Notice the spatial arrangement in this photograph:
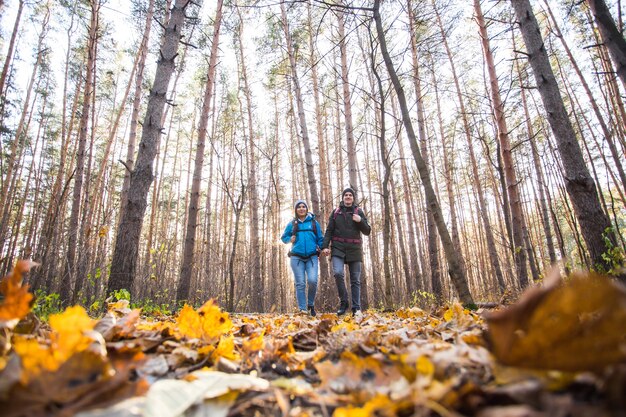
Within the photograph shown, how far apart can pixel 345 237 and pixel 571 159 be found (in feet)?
8.91

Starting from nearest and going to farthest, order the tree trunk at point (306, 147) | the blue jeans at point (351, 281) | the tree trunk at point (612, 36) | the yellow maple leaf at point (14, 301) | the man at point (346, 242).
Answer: the yellow maple leaf at point (14, 301) → the tree trunk at point (612, 36) → the blue jeans at point (351, 281) → the man at point (346, 242) → the tree trunk at point (306, 147)

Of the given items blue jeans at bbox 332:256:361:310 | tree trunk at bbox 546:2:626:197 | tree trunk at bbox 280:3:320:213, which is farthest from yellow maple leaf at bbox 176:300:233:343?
tree trunk at bbox 280:3:320:213

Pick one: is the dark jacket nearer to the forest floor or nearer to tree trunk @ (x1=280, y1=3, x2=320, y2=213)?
tree trunk @ (x1=280, y1=3, x2=320, y2=213)

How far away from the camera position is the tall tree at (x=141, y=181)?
12.8ft

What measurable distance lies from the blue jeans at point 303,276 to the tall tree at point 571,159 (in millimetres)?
3099

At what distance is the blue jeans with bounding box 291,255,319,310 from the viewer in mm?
4500

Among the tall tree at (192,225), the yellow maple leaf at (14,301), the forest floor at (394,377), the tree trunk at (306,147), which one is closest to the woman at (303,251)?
the tall tree at (192,225)

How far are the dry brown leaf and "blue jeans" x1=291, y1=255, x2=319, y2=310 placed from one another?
161 inches

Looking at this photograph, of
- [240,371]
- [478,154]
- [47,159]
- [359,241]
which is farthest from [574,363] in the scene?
[47,159]

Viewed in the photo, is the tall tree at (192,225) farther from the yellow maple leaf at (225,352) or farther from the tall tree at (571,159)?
the tall tree at (571,159)

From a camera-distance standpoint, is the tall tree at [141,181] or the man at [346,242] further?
the man at [346,242]

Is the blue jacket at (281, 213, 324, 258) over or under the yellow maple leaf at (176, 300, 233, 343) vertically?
over

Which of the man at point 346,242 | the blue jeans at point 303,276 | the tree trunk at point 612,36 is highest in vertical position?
the tree trunk at point 612,36

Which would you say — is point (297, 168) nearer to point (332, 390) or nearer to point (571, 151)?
point (571, 151)
